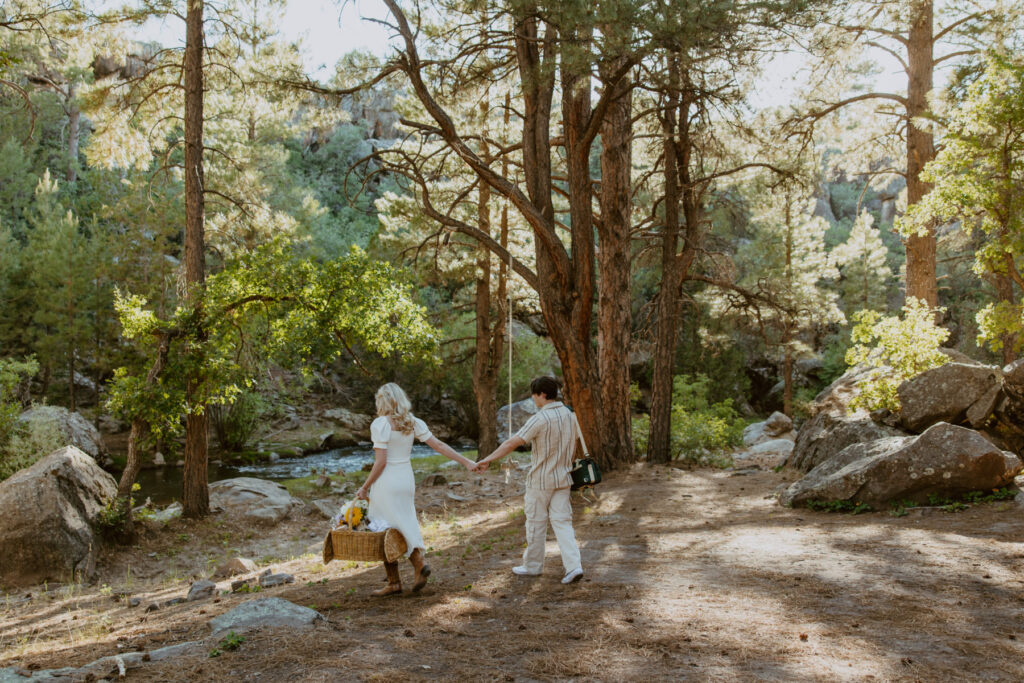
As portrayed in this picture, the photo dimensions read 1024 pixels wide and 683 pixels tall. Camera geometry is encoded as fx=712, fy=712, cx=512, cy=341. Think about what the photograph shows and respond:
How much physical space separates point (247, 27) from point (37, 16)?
5.48 metres

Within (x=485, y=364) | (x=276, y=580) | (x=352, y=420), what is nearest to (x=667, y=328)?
(x=485, y=364)

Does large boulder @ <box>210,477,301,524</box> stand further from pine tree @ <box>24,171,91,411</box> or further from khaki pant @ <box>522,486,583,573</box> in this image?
pine tree @ <box>24,171,91,411</box>

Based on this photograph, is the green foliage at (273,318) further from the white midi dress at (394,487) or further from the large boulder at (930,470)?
the large boulder at (930,470)

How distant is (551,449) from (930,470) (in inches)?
184

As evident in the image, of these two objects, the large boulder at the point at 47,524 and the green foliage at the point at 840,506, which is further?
the large boulder at the point at 47,524

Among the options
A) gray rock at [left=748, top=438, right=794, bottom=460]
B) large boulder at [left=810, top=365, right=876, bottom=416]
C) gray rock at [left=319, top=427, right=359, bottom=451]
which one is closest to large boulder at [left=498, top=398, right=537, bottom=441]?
gray rock at [left=319, top=427, right=359, bottom=451]

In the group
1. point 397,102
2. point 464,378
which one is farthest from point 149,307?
point 397,102

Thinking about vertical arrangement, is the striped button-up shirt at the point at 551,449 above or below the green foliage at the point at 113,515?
above

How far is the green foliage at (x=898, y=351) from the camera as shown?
376 inches

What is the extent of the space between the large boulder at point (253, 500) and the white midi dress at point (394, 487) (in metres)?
7.64

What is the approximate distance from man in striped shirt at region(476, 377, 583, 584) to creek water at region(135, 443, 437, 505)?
39.9 ft

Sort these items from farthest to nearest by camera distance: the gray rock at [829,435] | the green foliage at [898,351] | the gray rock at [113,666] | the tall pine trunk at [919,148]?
1. the tall pine trunk at [919,148]
2. the gray rock at [829,435]
3. the green foliage at [898,351]
4. the gray rock at [113,666]

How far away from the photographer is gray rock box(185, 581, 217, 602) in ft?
22.7

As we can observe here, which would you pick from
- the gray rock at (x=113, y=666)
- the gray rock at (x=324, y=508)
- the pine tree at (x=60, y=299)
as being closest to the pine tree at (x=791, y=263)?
the gray rock at (x=324, y=508)
